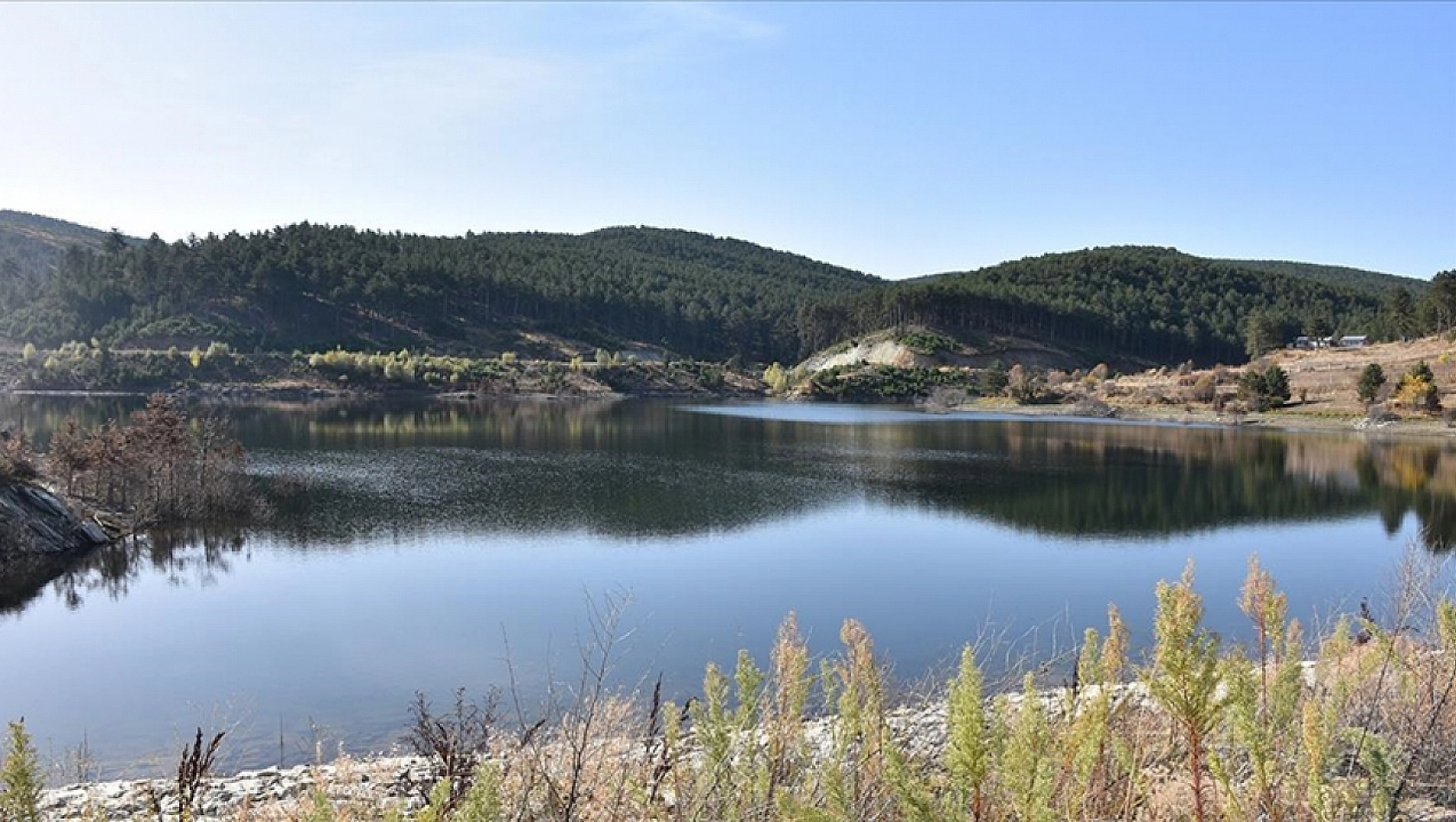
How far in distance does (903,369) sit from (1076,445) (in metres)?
65.2

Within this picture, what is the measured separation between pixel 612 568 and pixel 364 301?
124 metres

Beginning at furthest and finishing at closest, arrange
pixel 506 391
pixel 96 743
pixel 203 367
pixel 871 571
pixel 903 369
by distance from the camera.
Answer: pixel 903 369, pixel 506 391, pixel 203 367, pixel 871 571, pixel 96 743

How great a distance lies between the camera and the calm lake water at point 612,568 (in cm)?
1711

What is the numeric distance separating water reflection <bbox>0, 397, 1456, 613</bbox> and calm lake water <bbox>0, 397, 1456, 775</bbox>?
262 mm

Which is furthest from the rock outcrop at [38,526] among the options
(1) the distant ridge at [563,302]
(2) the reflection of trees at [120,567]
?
(1) the distant ridge at [563,302]

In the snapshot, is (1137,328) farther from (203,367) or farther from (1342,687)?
(1342,687)

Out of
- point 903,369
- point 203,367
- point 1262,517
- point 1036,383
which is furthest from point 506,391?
point 1262,517

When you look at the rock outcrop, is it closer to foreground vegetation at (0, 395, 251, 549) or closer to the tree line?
foreground vegetation at (0, 395, 251, 549)

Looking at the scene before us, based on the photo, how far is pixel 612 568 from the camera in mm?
27094

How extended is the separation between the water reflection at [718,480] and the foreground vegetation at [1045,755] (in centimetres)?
2067

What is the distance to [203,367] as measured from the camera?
105 meters

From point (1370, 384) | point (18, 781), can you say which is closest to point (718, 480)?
point (18, 781)

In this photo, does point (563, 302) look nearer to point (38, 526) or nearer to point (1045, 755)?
point (38, 526)

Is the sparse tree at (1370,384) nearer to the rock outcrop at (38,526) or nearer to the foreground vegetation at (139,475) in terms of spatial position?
the foreground vegetation at (139,475)
